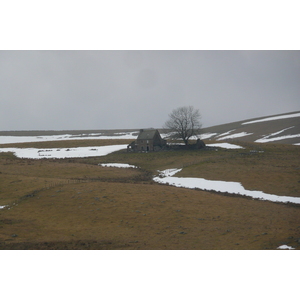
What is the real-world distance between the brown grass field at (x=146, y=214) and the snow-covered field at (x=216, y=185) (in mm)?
1432

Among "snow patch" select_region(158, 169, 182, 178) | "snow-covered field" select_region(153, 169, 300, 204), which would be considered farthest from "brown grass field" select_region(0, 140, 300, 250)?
"snow patch" select_region(158, 169, 182, 178)

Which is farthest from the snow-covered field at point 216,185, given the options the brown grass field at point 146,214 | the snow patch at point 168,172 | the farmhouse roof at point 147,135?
the farmhouse roof at point 147,135

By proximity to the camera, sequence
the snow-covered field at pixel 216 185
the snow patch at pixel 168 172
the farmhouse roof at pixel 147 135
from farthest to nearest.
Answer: the farmhouse roof at pixel 147 135, the snow patch at pixel 168 172, the snow-covered field at pixel 216 185

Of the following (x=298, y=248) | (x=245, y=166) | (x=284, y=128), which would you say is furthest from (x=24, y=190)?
(x=284, y=128)

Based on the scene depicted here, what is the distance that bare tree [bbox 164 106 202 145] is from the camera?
7619 cm

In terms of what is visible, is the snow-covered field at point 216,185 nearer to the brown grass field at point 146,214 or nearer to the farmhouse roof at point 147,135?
the brown grass field at point 146,214

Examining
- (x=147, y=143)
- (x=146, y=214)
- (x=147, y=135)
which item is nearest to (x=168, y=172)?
(x=146, y=214)

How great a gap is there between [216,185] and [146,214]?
16.0 m

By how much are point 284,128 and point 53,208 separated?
121m

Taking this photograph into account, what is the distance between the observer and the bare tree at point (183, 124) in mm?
76188

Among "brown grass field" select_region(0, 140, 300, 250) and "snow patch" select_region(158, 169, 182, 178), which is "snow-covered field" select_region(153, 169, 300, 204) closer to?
"snow patch" select_region(158, 169, 182, 178)

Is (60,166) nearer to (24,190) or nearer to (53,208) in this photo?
(24,190)

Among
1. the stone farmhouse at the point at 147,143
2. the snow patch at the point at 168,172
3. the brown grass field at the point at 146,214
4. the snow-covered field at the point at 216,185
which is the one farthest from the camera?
the stone farmhouse at the point at 147,143

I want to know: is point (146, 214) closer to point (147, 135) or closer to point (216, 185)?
point (216, 185)
